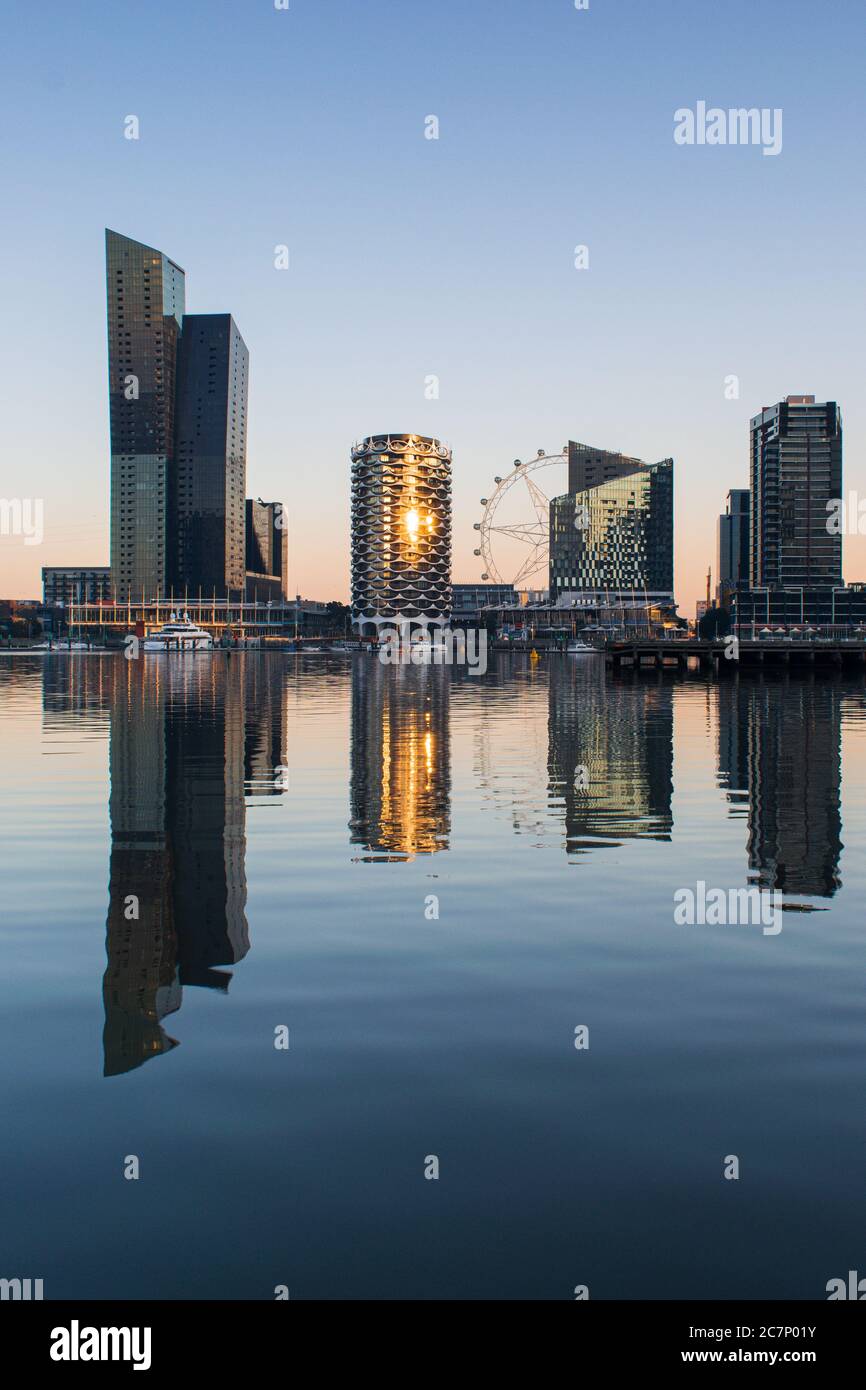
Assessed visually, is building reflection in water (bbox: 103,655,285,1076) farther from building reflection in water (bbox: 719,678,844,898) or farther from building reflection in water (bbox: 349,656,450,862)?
building reflection in water (bbox: 719,678,844,898)

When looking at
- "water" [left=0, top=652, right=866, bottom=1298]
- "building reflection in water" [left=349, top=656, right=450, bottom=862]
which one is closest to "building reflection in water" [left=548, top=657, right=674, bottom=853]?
"water" [left=0, top=652, right=866, bottom=1298]

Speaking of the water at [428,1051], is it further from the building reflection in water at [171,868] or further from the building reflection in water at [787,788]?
the building reflection in water at [787,788]

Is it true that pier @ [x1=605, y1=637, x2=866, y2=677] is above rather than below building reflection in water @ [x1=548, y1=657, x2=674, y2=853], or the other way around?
above

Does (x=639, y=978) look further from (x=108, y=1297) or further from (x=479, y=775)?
(x=479, y=775)

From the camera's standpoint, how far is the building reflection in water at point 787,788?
81.0 ft

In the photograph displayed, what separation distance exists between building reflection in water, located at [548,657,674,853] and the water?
40cm

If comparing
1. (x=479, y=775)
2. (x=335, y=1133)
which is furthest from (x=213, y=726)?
(x=335, y=1133)

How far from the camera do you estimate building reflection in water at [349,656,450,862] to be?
29000 millimetres

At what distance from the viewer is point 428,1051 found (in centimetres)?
1356

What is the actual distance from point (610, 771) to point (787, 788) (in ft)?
23.7

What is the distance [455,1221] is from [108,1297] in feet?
8.58

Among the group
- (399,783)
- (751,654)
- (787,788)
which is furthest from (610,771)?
(751,654)

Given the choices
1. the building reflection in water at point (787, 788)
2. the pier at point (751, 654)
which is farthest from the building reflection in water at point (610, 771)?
the pier at point (751, 654)

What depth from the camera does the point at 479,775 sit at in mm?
41625
